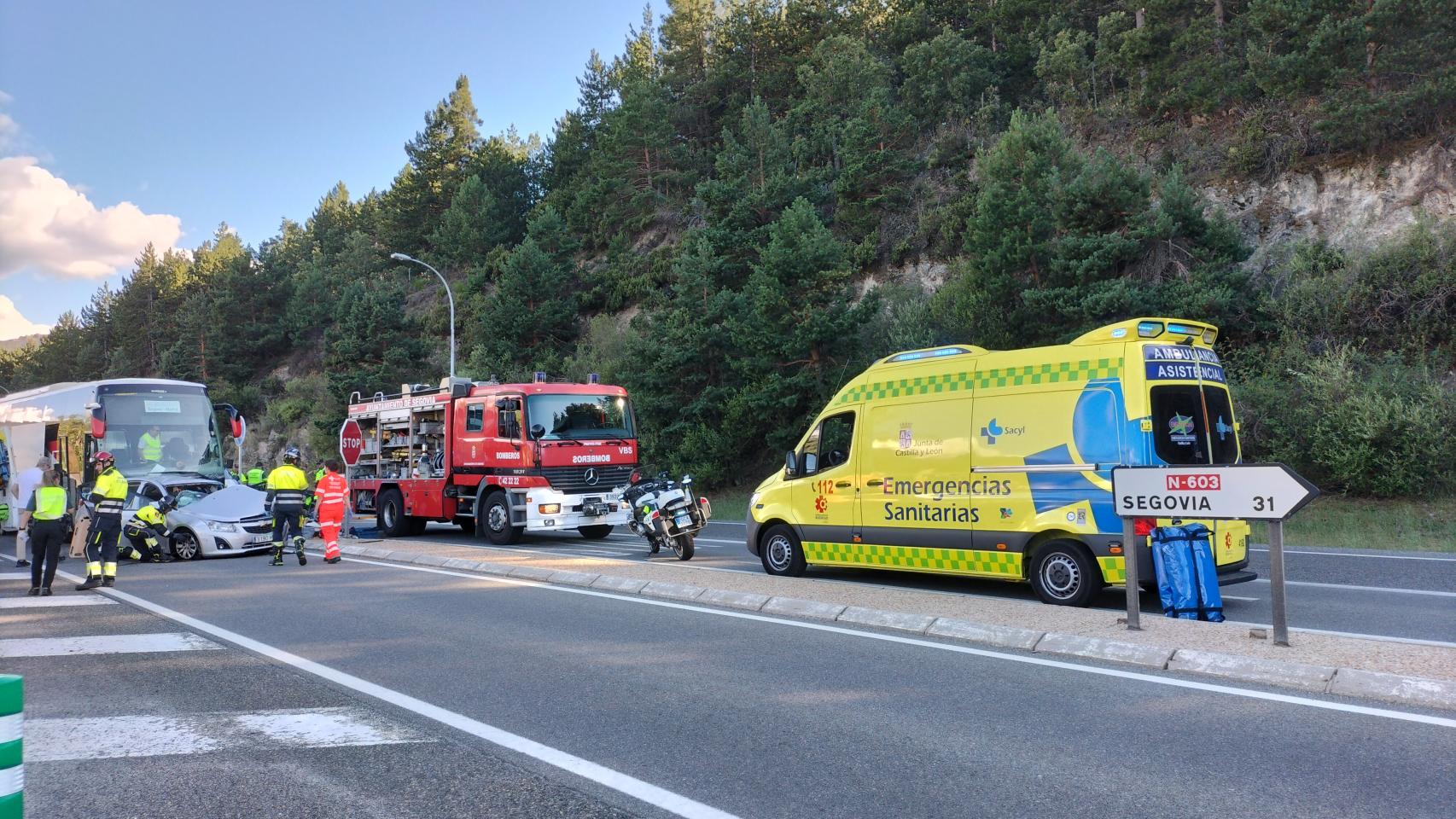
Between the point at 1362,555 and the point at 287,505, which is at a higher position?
the point at 287,505

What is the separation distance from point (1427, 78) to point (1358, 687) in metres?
25.4

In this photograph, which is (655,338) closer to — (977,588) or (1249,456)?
(1249,456)

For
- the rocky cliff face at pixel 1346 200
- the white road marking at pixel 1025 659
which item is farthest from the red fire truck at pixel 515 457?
the rocky cliff face at pixel 1346 200

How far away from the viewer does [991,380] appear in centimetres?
1010

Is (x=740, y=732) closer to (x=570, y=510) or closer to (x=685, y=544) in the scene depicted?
(x=685, y=544)

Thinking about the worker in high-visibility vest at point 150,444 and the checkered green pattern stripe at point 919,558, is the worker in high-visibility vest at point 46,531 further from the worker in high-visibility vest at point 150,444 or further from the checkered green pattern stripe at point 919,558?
the checkered green pattern stripe at point 919,558

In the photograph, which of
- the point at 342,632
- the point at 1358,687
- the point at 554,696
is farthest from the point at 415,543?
the point at 1358,687

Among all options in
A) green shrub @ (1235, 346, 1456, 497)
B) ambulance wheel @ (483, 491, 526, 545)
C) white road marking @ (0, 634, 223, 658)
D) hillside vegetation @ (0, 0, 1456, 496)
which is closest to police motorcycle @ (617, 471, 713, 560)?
ambulance wheel @ (483, 491, 526, 545)

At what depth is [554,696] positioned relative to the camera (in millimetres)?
6230

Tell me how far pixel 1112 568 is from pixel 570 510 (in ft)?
35.6

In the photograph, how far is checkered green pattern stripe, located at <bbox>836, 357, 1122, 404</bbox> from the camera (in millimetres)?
9250

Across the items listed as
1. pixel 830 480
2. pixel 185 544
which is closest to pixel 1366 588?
pixel 830 480

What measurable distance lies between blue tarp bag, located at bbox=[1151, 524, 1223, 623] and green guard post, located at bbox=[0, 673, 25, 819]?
27.2ft

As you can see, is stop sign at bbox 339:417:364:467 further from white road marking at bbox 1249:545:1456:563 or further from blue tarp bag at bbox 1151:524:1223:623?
white road marking at bbox 1249:545:1456:563
